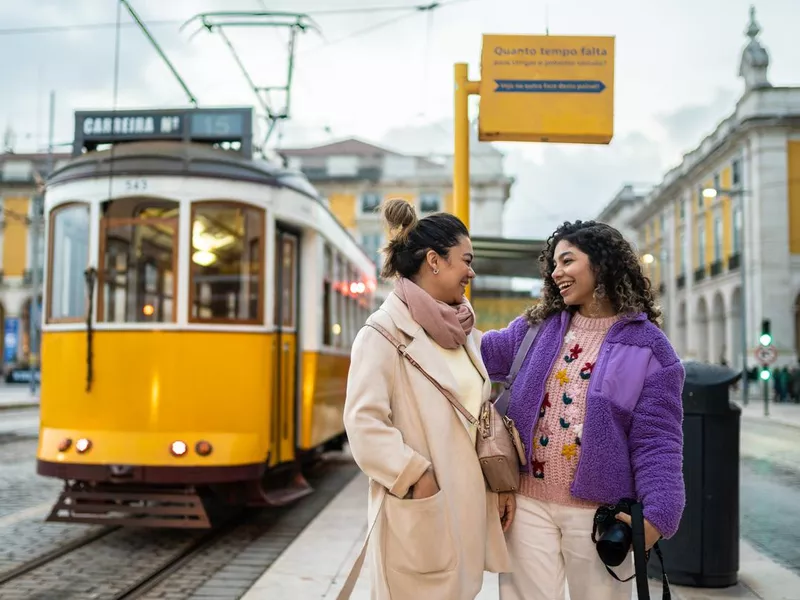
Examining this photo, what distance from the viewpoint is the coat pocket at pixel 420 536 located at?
254 centimetres

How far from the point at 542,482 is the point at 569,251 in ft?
2.52

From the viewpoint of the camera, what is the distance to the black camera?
2.53 meters

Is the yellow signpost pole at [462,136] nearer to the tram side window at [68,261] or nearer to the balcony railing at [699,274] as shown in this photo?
the tram side window at [68,261]

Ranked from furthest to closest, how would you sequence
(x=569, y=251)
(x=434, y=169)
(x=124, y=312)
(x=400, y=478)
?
1. (x=434, y=169)
2. (x=124, y=312)
3. (x=569, y=251)
4. (x=400, y=478)

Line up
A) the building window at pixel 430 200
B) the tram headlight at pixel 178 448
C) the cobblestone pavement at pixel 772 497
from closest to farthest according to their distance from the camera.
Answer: the tram headlight at pixel 178 448 → the cobblestone pavement at pixel 772 497 → the building window at pixel 430 200

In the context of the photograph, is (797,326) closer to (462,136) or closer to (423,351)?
(462,136)

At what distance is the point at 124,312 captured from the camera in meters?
6.67

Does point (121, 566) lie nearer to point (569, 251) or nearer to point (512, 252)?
point (569, 251)

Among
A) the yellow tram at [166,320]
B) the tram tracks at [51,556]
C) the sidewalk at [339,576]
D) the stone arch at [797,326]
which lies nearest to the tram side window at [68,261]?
the yellow tram at [166,320]

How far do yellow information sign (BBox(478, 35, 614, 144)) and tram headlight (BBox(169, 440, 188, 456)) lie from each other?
322 centimetres

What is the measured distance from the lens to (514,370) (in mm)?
2953

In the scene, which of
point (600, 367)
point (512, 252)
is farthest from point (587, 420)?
point (512, 252)

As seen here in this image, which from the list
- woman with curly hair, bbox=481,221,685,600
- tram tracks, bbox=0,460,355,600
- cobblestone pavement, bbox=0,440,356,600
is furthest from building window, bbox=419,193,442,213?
woman with curly hair, bbox=481,221,685,600

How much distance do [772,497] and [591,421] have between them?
809 cm
